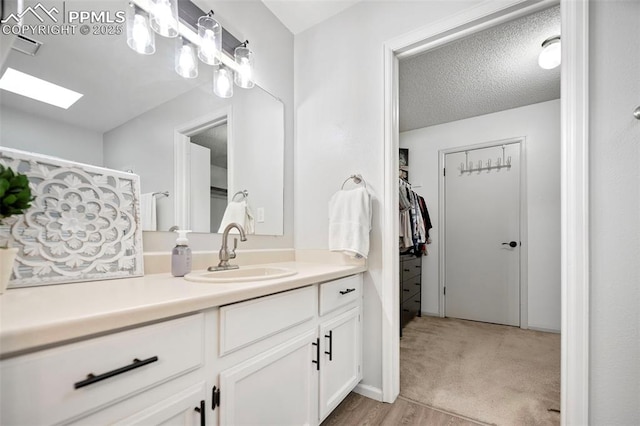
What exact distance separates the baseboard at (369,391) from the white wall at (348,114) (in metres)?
0.01

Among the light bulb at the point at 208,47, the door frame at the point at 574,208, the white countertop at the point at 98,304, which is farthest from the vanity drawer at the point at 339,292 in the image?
the light bulb at the point at 208,47

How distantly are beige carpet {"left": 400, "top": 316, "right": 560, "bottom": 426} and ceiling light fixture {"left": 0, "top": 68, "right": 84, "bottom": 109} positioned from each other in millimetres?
2258

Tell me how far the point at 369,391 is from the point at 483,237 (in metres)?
2.55

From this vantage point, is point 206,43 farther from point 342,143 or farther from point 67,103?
point 342,143

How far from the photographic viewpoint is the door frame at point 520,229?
124 inches

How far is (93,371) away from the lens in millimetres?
593

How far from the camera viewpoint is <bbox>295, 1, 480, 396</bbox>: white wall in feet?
5.71

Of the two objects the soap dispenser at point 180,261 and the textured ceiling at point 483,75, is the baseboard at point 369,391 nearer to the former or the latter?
the soap dispenser at point 180,261

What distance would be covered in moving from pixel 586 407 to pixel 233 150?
210cm

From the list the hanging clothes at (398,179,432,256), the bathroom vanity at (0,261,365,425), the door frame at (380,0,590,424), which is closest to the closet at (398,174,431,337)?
the hanging clothes at (398,179,432,256)

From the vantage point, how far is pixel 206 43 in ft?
4.95

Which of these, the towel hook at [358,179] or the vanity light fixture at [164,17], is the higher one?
the vanity light fixture at [164,17]

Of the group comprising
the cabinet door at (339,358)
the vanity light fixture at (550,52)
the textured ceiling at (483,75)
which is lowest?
the cabinet door at (339,358)

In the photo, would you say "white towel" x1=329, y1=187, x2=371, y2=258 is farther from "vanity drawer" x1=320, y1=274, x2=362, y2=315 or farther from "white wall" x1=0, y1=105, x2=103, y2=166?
"white wall" x1=0, y1=105, x2=103, y2=166
